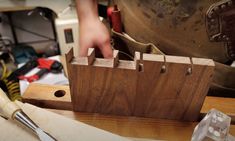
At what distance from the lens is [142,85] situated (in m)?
0.43

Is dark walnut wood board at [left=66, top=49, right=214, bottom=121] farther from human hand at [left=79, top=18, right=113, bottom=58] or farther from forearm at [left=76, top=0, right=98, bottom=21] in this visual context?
forearm at [left=76, top=0, right=98, bottom=21]

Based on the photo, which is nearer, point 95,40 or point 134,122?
point 134,122

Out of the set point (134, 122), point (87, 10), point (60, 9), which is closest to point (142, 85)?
point (134, 122)

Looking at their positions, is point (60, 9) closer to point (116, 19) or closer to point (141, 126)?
point (116, 19)

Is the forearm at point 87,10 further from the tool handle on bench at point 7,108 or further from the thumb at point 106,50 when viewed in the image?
the tool handle on bench at point 7,108

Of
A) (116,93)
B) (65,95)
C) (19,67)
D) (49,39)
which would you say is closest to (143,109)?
(116,93)

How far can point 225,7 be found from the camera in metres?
0.48

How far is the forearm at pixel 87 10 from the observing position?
26.3 inches

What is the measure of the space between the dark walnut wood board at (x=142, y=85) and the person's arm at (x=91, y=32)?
0.15 m

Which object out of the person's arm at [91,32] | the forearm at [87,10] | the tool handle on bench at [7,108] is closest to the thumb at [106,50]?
the person's arm at [91,32]

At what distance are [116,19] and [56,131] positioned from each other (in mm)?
360

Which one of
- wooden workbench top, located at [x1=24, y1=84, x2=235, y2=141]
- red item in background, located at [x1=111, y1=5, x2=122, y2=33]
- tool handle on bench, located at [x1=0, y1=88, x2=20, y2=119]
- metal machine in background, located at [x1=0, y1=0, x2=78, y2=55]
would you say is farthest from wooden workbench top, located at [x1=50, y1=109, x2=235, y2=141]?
metal machine in background, located at [x1=0, y1=0, x2=78, y2=55]

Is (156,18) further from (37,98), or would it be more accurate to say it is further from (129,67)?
(37,98)

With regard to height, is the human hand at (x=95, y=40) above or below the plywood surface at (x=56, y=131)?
above
